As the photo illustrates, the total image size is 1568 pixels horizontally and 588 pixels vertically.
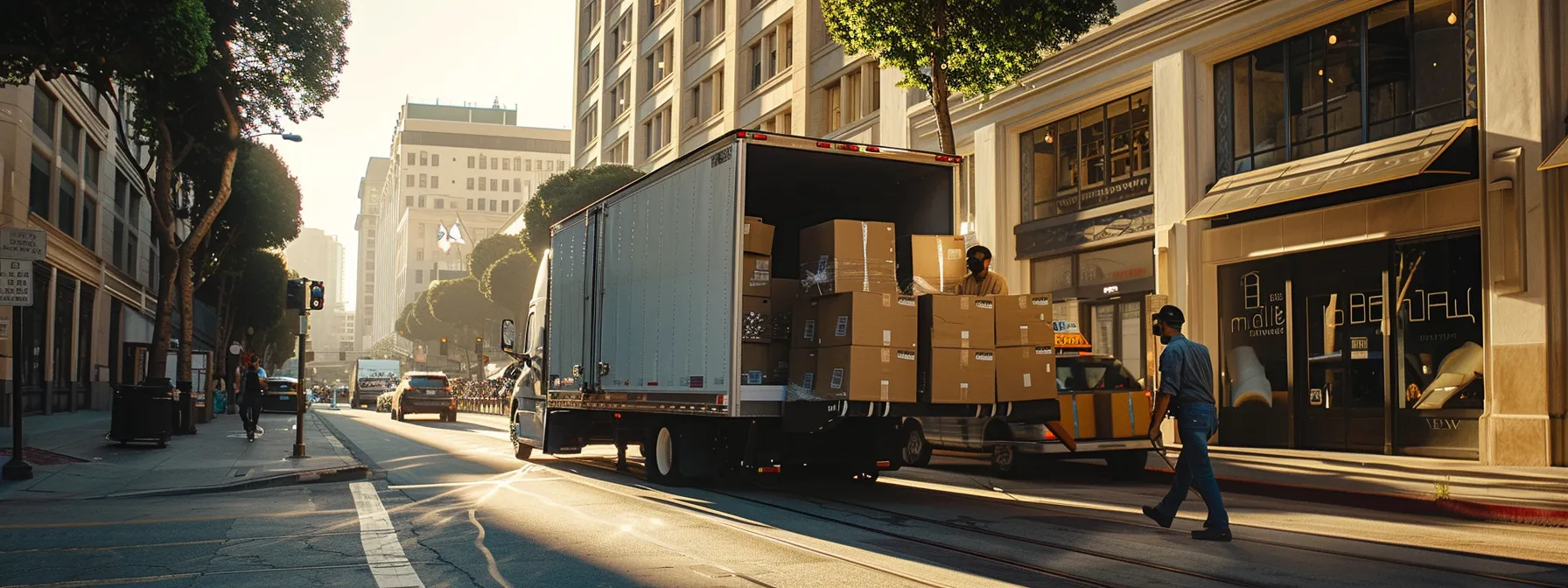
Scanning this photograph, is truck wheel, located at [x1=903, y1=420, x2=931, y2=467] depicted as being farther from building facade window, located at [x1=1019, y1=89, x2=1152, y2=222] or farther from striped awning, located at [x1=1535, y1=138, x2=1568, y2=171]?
building facade window, located at [x1=1019, y1=89, x2=1152, y2=222]

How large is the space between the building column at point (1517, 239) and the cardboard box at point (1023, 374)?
7613mm

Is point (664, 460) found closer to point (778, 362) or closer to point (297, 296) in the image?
point (778, 362)

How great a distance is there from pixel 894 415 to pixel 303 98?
65.5ft

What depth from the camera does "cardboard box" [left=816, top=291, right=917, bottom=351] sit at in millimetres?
10359

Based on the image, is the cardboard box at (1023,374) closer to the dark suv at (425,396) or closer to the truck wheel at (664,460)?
the truck wheel at (664,460)

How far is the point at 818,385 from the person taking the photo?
35.2ft

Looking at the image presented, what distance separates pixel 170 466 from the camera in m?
16.4

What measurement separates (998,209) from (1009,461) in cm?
1215

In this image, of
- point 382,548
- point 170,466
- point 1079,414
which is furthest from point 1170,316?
point 170,466

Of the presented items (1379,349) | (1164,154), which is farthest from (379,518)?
(1164,154)

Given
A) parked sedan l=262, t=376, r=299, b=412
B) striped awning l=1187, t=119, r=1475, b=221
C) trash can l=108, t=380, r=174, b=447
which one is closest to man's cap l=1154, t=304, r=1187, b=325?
striped awning l=1187, t=119, r=1475, b=221

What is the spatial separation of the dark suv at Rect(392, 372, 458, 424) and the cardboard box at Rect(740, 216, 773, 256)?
92.6 ft

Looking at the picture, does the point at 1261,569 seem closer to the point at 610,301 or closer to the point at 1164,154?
the point at 610,301

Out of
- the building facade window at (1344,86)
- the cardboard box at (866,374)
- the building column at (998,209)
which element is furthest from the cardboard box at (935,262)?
the building column at (998,209)
